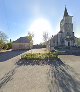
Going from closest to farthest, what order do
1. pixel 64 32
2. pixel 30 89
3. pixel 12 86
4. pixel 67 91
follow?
pixel 67 91 < pixel 30 89 < pixel 12 86 < pixel 64 32

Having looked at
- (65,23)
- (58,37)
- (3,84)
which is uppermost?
(65,23)

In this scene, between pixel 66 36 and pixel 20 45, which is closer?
pixel 66 36

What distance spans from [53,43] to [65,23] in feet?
26.9

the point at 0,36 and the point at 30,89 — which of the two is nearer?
the point at 30,89

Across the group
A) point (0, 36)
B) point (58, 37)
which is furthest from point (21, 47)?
point (58, 37)

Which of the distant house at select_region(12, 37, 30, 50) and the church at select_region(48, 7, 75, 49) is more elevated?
the church at select_region(48, 7, 75, 49)

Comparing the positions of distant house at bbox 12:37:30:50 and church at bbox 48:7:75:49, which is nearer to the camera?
church at bbox 48:7:75:49

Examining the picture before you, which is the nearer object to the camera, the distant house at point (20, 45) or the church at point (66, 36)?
the church at point (66, 36)

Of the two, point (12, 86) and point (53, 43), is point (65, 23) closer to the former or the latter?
point (53, 43)

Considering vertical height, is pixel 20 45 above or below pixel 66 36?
below

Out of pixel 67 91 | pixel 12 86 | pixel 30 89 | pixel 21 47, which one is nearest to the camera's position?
pixel 67 91

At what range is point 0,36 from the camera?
193 feet

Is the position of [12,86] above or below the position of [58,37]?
below

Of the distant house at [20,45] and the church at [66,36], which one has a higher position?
the church at [66,36]
